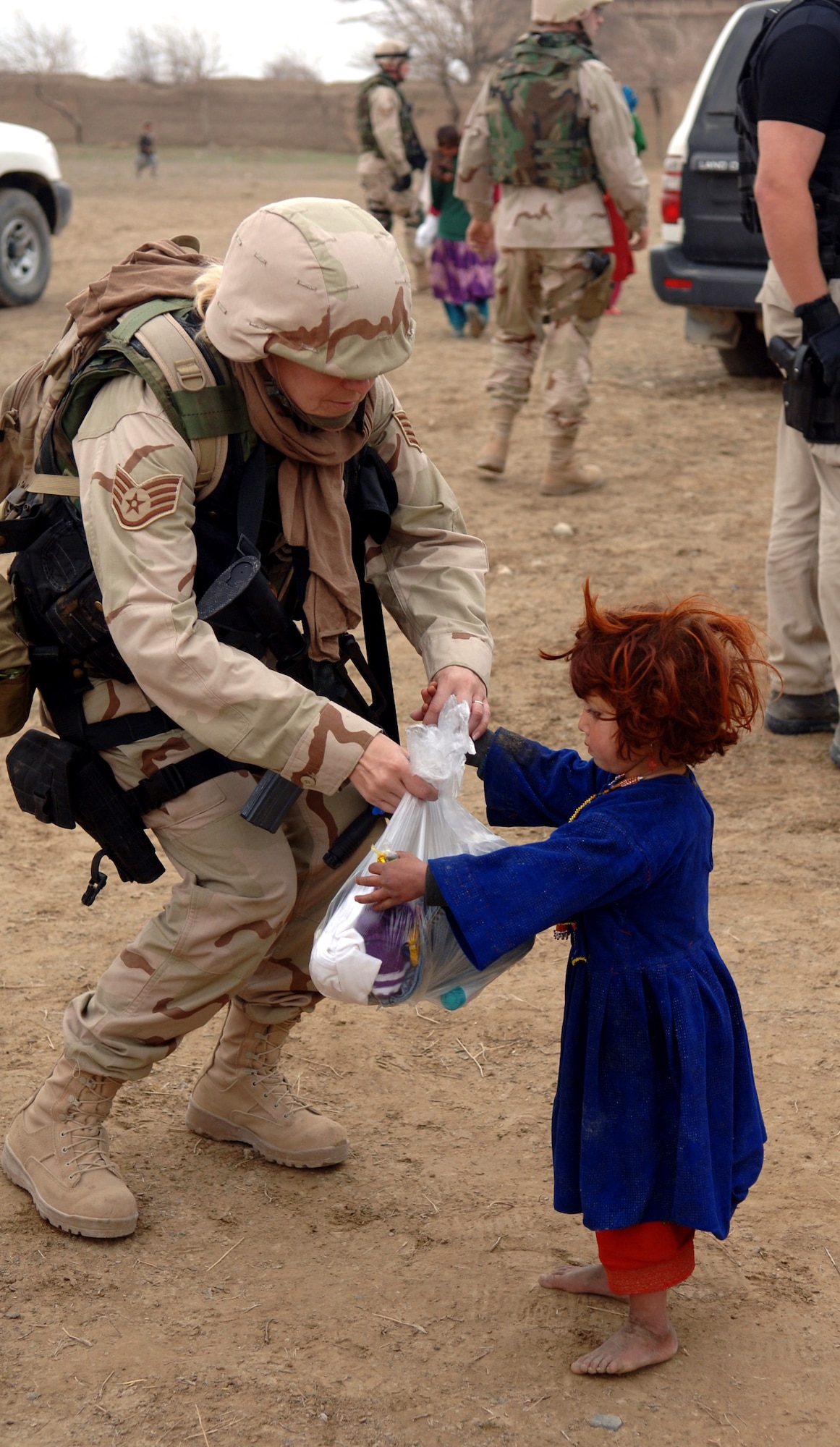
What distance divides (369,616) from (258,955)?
68 centimetres

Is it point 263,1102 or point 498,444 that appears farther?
point 498,444

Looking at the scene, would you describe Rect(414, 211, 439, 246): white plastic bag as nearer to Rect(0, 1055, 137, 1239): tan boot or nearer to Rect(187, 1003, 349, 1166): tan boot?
Rect(187, 1003, 349, 1166): tan boot

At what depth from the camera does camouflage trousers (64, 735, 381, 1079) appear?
2574 millimetres

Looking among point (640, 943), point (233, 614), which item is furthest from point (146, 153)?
point (640, 943)

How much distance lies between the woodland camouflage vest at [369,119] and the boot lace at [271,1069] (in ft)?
33.8

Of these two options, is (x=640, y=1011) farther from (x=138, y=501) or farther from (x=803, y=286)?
(x=803, y=286)

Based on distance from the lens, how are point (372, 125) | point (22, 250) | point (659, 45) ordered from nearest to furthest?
point (372, 125) → point (22, 250) → point (659, 45)

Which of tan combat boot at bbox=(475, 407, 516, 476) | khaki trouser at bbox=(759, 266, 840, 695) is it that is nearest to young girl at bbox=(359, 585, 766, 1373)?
khaki trouser at bbox=(759, 266, 840, 695)

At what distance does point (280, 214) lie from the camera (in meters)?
2.24

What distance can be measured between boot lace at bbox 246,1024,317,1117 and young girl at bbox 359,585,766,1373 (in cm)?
80

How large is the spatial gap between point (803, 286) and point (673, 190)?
5.30 meters

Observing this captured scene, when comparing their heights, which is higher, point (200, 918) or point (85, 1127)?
point (200, 918)

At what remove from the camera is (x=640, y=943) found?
2.27 metres

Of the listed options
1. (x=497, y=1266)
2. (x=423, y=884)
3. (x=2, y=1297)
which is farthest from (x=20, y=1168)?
(x=423, y=884)
